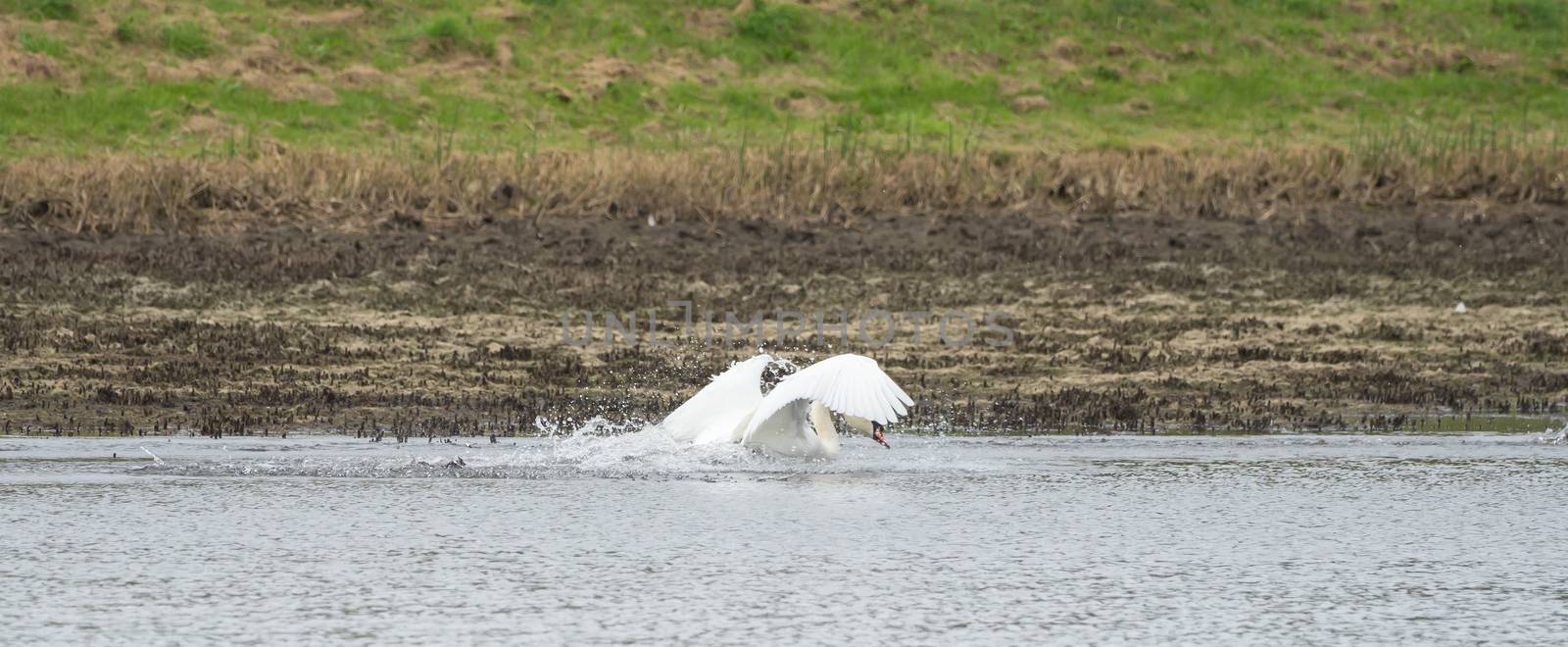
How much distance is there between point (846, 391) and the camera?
1091cm

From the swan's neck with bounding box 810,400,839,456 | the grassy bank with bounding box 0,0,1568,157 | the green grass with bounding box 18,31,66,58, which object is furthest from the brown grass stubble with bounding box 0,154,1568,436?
the green grass with bounding box 18,31,66,58

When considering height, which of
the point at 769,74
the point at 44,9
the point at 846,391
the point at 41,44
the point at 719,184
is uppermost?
the point at 44,9

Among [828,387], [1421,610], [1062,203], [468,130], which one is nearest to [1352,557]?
[1421,610]

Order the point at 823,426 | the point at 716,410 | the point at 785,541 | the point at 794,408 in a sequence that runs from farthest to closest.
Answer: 1. the point at 823,426
2. the point at 716,410
3. the point at 794,408
4. the point at 785,541

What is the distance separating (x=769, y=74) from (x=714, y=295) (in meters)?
12.2

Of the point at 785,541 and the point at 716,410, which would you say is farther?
the point at 716,410

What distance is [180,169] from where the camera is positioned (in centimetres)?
1975

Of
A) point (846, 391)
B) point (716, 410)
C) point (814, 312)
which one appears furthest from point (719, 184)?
point (846, 391)

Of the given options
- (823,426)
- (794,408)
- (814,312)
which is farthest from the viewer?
(814,312)

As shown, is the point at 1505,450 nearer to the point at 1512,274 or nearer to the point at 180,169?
the point at 1512,274

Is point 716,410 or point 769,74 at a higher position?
point 769,74

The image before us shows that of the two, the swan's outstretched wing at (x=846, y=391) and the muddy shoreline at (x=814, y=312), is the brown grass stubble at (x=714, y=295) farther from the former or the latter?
the swan's outstretched wing at (x=846, y=391)

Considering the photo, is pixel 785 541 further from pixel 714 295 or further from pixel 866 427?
pixel 714 295

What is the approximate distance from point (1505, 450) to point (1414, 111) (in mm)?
18228
